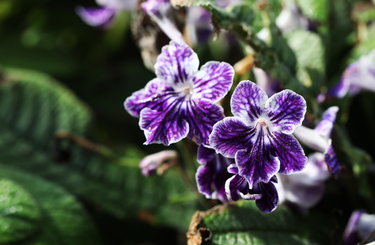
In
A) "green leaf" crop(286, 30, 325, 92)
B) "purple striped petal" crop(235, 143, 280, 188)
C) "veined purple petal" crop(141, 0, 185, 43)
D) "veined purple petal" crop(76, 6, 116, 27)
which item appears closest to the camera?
"purple striped petal" crop(235, 143, 280, 188)

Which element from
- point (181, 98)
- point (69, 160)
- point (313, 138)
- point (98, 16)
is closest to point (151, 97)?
Answer: point (181, 98)

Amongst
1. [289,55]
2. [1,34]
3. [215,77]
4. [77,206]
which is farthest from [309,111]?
[1,34]

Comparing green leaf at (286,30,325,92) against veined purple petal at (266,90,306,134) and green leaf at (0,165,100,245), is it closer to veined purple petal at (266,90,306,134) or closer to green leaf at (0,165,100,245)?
veined purple petal at (266,90,306,134)

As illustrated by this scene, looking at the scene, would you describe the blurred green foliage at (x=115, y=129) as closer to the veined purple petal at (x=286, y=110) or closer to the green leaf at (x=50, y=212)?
the green leaf at (x=50, y=212)

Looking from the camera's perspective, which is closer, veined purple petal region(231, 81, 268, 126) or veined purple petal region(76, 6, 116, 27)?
veined purple petal region(231, 81, 268, 126)

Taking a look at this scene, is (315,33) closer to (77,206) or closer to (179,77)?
(179,77)

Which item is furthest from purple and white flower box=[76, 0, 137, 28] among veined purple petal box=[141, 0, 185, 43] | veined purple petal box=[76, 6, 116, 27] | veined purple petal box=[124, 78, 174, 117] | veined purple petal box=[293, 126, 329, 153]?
veined purple petal box=[293, 126, 329, 153]

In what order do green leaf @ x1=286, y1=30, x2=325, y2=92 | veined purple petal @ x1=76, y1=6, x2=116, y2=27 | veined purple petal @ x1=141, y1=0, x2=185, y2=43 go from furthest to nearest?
veined purple petal @ x1=76, y1=6, x2=116, y2=27, green leaf @ x1=286, y1=30, x2=325, y2=92, veined purple petal @ x1=141, y1=0, x2=185, y2=43
